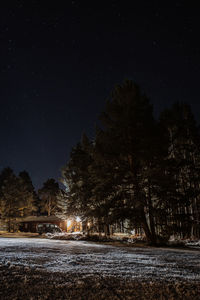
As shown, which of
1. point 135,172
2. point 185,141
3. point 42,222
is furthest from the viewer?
point 42,222

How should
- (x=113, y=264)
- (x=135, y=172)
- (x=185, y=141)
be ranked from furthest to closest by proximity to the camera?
1. (x=185, y=141)
2. (x=135, y=172)
3. (x=113, y=264)

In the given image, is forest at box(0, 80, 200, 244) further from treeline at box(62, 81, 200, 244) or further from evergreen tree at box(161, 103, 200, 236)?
evergreen tree at box(161, 103, 200, 236)

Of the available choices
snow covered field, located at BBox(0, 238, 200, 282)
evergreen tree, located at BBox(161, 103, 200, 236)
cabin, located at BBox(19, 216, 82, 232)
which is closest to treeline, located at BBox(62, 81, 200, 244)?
evergreen tree, located at BBox(161, 103, 200, 236)

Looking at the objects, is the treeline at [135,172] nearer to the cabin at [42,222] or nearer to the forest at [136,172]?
the forest at [136,172]

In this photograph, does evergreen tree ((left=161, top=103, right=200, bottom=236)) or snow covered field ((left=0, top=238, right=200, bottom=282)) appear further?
evergreen tree ((left=161, top=103, right=200, bottom=236))

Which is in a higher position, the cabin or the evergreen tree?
the evergreen tree

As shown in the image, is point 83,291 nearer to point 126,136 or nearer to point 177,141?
point 126,136

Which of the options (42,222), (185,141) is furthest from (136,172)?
(42,222)

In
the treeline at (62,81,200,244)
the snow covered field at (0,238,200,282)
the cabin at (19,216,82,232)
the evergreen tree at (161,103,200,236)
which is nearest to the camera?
the snow covered field at (0,238,200,282)

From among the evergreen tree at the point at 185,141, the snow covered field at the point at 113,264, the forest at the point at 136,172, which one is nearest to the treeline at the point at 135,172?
the forest at the point at 136,172

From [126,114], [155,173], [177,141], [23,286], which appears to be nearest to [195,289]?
[23,286]

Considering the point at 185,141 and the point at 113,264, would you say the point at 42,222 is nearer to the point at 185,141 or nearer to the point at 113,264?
the point at 185,141

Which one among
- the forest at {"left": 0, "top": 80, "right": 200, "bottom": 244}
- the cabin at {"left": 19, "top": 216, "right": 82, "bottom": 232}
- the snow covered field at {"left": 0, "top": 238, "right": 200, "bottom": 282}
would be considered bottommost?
the cabin at {"left": 19, "top": 216, "right": 82, "bottom": 232}

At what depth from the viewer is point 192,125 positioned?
18.3 m
